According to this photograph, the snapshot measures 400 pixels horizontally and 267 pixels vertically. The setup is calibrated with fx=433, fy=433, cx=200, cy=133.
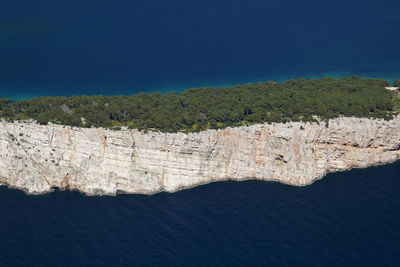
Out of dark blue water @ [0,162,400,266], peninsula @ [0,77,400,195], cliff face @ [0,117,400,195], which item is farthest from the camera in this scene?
peninsula @ [0,77,400,195]

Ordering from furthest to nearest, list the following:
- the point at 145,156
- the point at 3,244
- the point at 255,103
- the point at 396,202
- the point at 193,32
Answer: the point at 193,32 → the point at 255,103 → the point at 145,156 → the point at 396,202 → the point at 3,244

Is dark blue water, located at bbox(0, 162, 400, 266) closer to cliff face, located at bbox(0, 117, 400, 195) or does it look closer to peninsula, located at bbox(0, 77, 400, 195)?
cliff face, located at bbox(0, 117, 400, 195)

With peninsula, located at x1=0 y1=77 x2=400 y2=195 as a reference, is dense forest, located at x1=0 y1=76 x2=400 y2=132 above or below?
above

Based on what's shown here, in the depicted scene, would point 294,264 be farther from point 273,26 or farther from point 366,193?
point 273,26

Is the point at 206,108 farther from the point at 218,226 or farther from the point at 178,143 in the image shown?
the point at 218,226

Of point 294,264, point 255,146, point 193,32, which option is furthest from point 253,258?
point 193,32

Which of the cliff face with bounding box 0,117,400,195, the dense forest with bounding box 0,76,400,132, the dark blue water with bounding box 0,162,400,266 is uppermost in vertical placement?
the dense forest with bounding box 0,76,400,132

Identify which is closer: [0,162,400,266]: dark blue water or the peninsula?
[0,162,400,266]: dark blue water

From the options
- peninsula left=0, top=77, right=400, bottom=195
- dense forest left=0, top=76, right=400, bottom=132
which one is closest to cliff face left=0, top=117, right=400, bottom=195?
peninsula left=0, top=77, right=400, bottom=195
